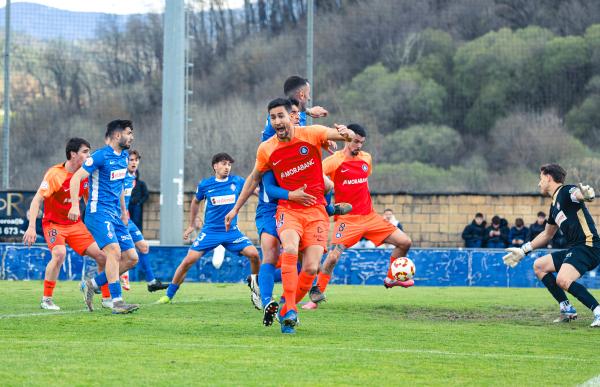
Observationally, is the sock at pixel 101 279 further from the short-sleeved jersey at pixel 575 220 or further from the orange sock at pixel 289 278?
the short-sleeved jersey at pixel 575 220

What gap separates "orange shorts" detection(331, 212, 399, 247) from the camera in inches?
551

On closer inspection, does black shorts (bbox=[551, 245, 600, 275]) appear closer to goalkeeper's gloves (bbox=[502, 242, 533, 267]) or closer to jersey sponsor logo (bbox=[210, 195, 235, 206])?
goalkeeper's gloves (bbox=[502, 242, 533, 267])

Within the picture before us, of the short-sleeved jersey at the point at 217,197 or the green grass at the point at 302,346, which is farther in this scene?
the short-sleeved jersey at the point at 217,197

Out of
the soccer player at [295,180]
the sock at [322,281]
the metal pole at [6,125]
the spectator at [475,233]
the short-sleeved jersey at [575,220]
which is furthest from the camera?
the metal pole at [6,125]


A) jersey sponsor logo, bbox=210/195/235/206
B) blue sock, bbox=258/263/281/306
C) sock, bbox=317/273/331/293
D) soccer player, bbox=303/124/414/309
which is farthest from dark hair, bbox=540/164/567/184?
jersey sponsor logo, bbox=210/195/235/206

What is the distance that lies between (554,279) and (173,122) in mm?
11917

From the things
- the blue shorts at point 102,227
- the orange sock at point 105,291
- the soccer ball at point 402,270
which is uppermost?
the blue shorts at point 102,227

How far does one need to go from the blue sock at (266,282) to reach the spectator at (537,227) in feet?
44.7

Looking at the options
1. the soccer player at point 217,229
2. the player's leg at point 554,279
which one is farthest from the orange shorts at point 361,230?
the player's leg at point 554,279

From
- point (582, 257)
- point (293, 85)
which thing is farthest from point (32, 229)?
point (582, 257)

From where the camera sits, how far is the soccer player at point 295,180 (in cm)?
966

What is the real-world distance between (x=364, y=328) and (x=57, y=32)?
23.6 meters

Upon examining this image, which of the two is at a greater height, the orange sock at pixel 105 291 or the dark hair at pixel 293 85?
the dark hair at pixel 293 85

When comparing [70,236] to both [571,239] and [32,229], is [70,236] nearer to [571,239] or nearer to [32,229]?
A: [32,229]
